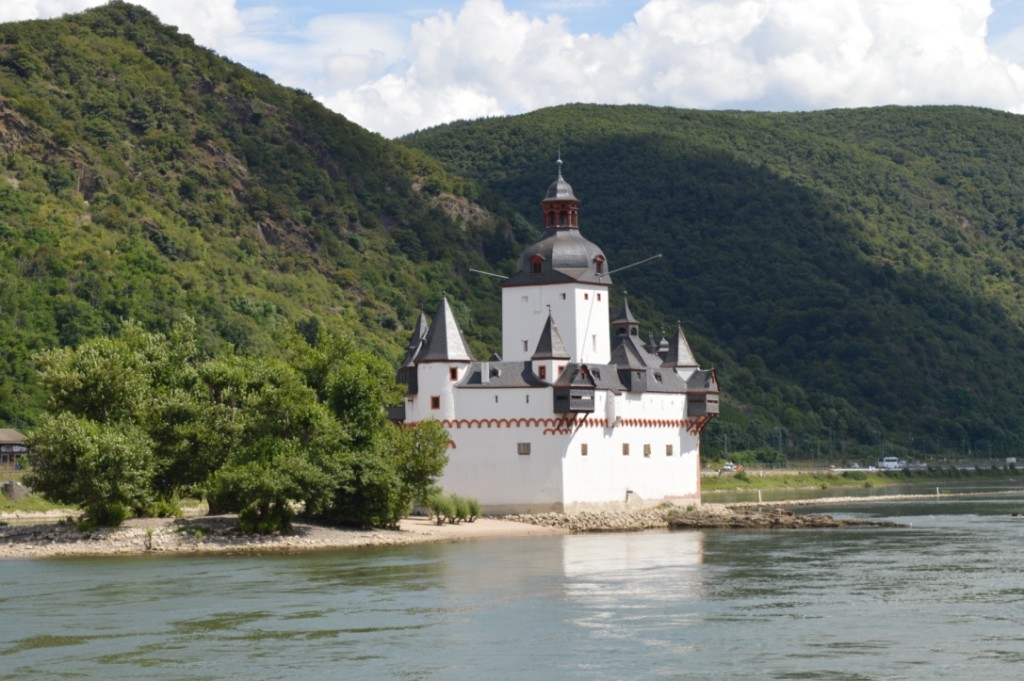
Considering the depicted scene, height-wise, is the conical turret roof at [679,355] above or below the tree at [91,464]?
above

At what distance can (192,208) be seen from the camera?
529 ft

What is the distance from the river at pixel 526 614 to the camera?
40156 mm

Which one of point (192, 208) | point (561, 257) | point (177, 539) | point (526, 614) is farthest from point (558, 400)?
point (192, 208)

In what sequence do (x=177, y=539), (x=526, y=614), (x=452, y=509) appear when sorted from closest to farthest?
(x=526, y=614)
(x=177, y=539)
(x=452, y=509)

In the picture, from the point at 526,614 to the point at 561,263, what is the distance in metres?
43.1

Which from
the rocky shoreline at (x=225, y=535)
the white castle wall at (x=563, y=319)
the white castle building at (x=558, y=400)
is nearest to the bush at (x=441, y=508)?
the rocky shoreline at (x=225, y=535)

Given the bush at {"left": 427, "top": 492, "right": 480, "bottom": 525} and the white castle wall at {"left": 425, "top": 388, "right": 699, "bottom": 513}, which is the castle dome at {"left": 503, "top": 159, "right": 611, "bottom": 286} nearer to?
the white castle wall at {"left": 425, "top": 388, "right": 699, "bottom": 513}

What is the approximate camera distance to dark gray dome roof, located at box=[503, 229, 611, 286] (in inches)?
3533

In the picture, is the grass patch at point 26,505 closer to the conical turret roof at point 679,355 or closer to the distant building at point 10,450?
the distant building at point 10,450

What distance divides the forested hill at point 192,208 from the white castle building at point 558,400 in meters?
33.7

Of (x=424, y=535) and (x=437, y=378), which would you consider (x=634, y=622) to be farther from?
(x=437, y=378)

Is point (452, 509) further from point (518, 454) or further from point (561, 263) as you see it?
point (561, 263)

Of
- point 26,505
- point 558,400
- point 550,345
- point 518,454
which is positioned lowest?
point 26,505

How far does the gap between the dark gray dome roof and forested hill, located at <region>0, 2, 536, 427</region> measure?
34.4m
